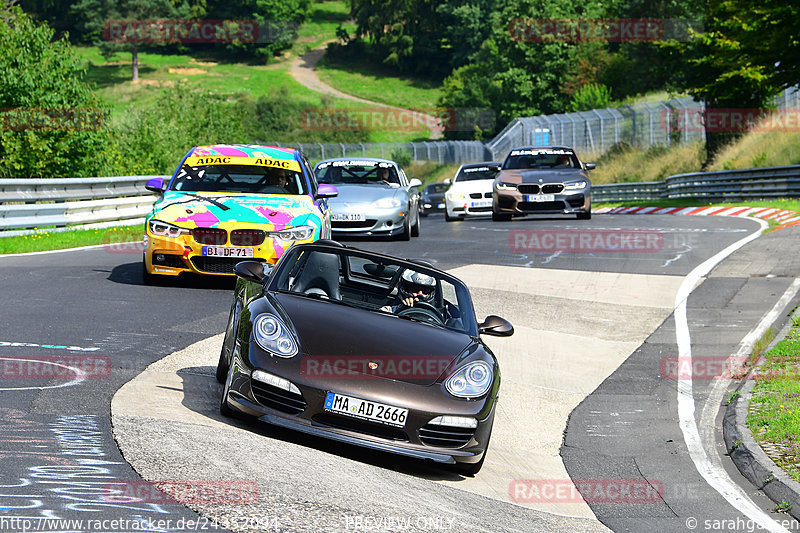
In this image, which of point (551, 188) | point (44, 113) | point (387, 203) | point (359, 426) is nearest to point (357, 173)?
point (387, 203)

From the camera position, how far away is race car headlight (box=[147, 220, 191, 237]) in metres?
12.3

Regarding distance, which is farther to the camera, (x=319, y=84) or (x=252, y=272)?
(x=319, y=84)

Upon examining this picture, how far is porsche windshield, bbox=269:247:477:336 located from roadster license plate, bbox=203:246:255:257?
4.14 metres

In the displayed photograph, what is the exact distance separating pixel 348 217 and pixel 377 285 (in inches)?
419

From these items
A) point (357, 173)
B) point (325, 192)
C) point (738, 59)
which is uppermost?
point (738, 59)

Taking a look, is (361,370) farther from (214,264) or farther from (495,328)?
(214,264)

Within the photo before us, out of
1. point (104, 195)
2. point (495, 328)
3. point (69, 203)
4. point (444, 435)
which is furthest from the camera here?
point (104, 195)

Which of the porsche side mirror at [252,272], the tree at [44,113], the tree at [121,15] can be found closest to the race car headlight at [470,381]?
the porsche side mirror at [252,272]

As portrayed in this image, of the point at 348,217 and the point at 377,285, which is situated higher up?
the point at 377,285

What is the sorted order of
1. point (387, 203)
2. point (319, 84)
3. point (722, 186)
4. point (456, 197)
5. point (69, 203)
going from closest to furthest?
point (387, 203), point (69, 203), point (456, 197), point (722, 186), point (319, 84)

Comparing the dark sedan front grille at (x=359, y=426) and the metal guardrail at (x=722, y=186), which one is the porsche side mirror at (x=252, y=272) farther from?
the metal guardrail at (x=722, y=186)

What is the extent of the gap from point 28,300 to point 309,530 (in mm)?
7590

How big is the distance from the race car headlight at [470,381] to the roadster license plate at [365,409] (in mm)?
429

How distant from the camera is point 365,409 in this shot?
6363mm
